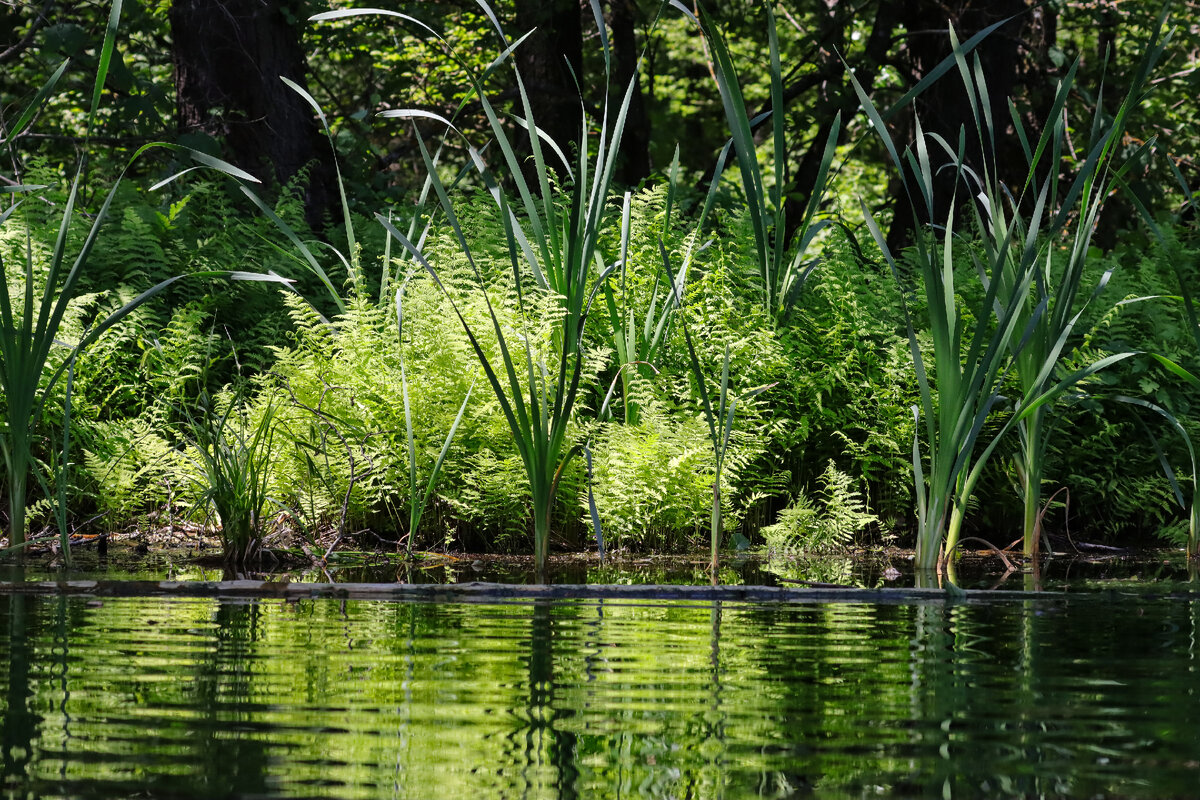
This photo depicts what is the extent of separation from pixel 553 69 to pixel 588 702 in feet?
28.4

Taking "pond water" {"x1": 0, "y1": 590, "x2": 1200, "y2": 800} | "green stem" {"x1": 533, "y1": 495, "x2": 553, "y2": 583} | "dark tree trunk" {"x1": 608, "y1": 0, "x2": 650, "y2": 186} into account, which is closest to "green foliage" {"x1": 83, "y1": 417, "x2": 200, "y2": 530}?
"green stem" {"x1": 533, "y1": 495, "x2": 553, "y2": 583}

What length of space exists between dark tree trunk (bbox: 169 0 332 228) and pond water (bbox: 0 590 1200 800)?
629cm

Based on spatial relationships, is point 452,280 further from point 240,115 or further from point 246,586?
point 240,115

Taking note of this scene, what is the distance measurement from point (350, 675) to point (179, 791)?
789 millimetres

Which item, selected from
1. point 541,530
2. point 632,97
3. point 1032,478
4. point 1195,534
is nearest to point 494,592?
point 541,530

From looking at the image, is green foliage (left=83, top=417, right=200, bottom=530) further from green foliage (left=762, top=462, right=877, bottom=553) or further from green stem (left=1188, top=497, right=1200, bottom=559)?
green stem (left=1188, top=497, right=1200, bottom=559)

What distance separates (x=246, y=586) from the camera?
362 cm

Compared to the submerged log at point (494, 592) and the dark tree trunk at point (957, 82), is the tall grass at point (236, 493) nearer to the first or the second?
the submerged log at point (494, 592)

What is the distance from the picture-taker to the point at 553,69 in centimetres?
1027

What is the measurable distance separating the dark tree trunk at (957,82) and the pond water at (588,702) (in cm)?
642

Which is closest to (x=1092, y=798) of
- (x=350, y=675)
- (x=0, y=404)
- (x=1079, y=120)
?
(x=350, y=675)

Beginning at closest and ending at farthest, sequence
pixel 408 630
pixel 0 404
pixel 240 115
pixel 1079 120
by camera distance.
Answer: pixel 408 630 → pixel 0 404 → pixel 240 115 → pixel 1079 120

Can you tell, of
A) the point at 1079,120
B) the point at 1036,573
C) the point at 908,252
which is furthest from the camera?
the point at 1079,120

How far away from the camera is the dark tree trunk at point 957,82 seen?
9.36 metres
